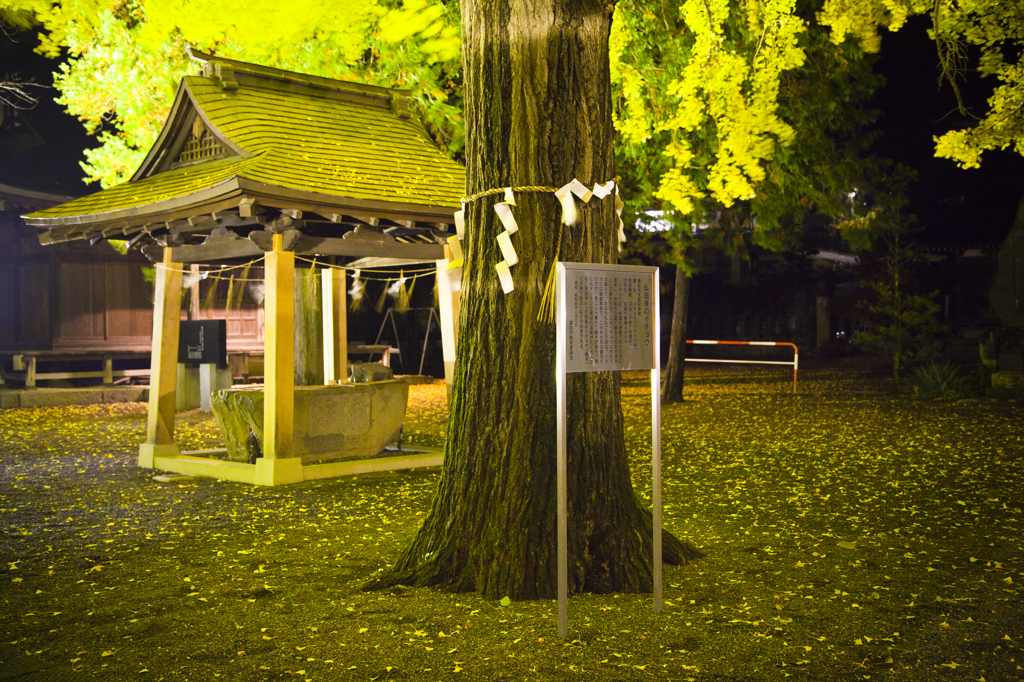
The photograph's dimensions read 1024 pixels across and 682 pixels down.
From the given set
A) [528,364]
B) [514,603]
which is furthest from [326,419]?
[514,603]

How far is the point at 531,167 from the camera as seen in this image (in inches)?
200

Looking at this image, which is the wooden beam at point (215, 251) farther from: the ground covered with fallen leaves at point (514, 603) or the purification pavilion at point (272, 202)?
the ground covered with fallen leaves at point (514, 603)

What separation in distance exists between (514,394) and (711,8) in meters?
8.19

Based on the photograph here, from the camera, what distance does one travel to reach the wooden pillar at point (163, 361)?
10164 mm

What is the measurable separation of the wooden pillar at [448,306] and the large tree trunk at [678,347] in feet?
21.4

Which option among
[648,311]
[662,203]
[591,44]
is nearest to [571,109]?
[591,44]

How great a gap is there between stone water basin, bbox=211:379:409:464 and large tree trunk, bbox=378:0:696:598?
4.71 metres

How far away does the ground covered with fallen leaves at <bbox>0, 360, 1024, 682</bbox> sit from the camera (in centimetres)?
405

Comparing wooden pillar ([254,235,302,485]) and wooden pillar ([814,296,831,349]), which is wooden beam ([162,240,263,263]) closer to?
wooden pillar ([254,235,302,485])

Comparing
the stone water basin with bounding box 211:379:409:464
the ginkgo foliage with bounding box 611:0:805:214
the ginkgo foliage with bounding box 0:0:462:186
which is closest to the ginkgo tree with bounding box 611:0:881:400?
the ginkgo foliage with bounding box 611:0:805:214

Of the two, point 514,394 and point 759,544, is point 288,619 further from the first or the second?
point 759,544

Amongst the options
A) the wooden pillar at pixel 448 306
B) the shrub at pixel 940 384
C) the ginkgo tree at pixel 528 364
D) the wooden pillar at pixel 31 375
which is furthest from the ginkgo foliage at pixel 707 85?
the wooden pillar at pixel 31 375

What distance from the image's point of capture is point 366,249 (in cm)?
1005

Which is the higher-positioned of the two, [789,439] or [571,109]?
[571,109]
